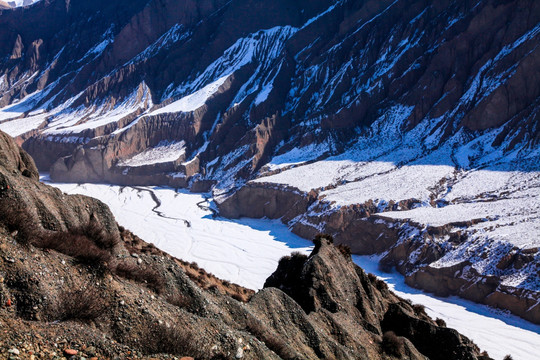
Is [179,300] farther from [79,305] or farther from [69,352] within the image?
[69,352]

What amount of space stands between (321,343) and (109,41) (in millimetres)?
137305

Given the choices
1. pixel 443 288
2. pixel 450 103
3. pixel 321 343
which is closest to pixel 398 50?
pixel 450 103

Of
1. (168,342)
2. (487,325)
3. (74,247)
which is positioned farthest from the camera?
(487,325)

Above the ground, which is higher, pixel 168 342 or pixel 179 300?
pixel 179 300

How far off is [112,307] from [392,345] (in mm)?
8750

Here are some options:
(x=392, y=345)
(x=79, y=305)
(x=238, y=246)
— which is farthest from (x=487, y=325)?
(x=79, y=305)

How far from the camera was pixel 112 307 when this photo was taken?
7.27 metres

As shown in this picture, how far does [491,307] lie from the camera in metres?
38.3

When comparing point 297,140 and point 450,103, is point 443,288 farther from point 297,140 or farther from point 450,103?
point 297,140

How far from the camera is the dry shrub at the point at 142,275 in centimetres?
821

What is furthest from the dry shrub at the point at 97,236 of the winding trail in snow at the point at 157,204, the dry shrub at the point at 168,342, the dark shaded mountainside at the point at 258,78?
the dark shaded mountainside at the point at 258,78

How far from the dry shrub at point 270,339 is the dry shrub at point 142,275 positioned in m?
2.21

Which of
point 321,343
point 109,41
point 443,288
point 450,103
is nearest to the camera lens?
point 321,343

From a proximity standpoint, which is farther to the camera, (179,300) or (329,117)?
(329,117)
